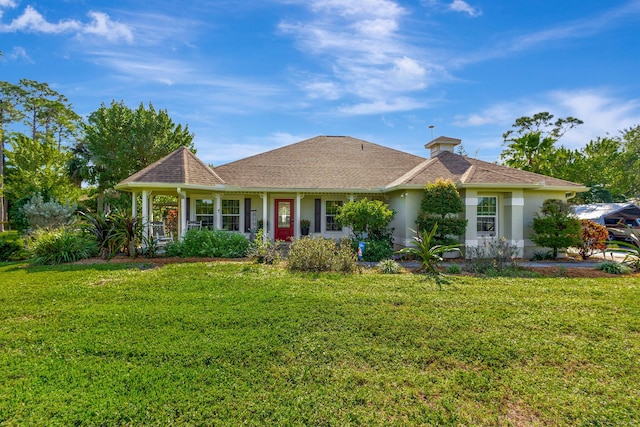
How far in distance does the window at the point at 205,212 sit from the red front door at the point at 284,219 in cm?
307

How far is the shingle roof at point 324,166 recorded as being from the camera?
1521cm

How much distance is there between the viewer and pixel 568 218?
1191cm

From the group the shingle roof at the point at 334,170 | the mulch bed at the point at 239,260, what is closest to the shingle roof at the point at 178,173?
the shingle roof at the point at 334,170

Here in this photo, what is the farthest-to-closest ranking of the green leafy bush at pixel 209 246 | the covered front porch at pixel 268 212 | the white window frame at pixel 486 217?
the covered front porch at pixel 268 212, the white window frame at pixel 486 217, the green leafy bush at pixel 209 246

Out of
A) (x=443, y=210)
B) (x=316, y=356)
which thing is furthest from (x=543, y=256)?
(x=316, y=356)

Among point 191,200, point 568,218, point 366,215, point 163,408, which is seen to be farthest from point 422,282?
point 191,200

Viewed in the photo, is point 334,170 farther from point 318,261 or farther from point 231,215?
point 318,261

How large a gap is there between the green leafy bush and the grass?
437 cm

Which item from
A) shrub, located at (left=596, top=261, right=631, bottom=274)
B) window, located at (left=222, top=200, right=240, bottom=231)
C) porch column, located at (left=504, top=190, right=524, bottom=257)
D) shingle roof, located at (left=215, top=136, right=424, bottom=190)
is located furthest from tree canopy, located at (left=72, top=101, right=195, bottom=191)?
shrub, located at (left=596, top=261, right=631, bottom=274)

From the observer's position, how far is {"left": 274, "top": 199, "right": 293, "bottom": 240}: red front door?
16.0 m

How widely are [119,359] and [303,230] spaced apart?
39.4 feet

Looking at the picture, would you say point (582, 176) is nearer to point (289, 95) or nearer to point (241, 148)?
point (289, 95)

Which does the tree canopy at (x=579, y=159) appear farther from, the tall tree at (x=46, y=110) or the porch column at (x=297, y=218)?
the tall tree at (x=46, y=110)

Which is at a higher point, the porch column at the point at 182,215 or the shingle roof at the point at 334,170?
the shingle roof at the point at 334,170
